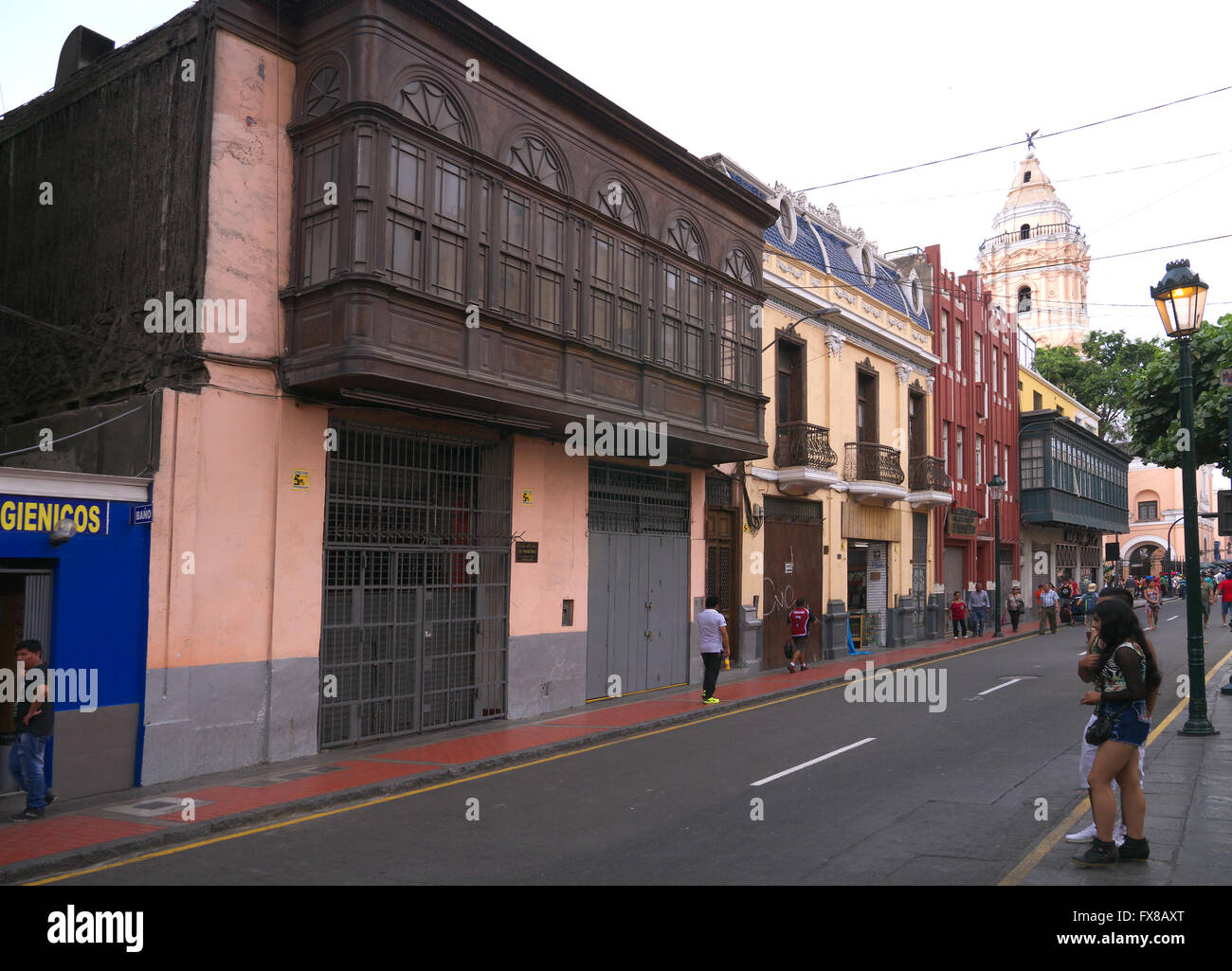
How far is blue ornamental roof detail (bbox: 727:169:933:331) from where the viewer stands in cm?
2236

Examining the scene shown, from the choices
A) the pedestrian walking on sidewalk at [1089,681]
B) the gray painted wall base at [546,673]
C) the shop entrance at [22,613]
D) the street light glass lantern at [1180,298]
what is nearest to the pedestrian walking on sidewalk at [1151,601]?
the street light glass lantern at [1180,298]

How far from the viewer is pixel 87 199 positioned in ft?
41.4

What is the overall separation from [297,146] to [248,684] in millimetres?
6409

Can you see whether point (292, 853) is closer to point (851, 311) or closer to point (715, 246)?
point (715, 246)

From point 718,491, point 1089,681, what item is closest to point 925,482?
point 718,491

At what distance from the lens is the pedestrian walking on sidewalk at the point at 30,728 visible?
8.60 m

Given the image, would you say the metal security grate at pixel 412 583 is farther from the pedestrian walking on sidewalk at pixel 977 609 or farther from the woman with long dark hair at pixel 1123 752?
the pedestrian walking on sidewalk at pixel 977 609

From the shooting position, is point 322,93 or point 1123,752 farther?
point 322,93

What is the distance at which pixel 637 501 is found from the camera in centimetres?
1744

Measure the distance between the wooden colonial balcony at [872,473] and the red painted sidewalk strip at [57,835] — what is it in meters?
19.6

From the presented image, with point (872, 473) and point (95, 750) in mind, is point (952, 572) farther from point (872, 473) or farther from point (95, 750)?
point (95, 750)

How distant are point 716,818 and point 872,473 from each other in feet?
60.3

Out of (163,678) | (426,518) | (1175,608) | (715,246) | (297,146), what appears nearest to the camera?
(163,678)
